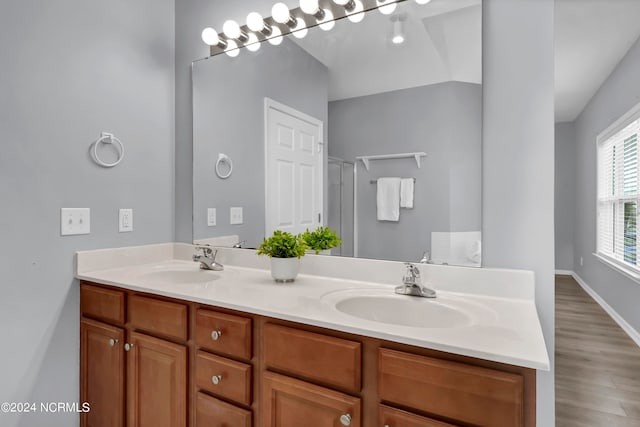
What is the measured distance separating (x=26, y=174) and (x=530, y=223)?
1.99m

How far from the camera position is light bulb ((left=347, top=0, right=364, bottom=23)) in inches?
59.3

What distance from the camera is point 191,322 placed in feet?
4.13

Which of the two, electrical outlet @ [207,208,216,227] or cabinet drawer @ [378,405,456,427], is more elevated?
electrical outlet @ [207,208,216,227]

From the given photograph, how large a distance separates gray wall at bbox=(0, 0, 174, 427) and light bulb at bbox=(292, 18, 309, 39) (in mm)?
884

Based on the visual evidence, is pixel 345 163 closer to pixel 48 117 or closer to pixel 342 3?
pixel 342 3

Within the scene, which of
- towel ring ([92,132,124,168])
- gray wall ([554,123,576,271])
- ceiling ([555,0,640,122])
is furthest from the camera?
gray wall ([554,123,576,271])

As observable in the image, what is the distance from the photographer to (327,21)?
160 cm

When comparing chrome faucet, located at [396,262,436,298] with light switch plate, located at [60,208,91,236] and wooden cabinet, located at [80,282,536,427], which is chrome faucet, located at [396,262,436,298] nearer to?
wooden cabinet, located at [80,282,536,427]

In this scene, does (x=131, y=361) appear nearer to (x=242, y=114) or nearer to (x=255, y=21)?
(x=242, y=114)

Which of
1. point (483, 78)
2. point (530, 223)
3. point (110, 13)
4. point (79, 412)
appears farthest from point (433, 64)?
point (79, 412)

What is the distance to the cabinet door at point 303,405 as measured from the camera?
92 cm

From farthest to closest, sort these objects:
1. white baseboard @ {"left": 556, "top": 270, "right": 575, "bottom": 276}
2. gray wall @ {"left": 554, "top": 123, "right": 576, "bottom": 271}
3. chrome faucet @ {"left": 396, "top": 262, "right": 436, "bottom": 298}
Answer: white baseboard @ {"left": 556, "top": 270, "right": 575, "bottom": 276}
gray wall @ {"left": 554, "top": 123, "right": 576, "bottom": 271}
chrome faucet @ {"left": 396, "top": 262, "right": 436, "bottom": 298}

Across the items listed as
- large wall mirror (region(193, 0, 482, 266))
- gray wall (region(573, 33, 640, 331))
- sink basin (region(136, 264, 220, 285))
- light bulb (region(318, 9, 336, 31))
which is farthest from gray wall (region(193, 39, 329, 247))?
gray wall (region(573, 33, 640, 331))

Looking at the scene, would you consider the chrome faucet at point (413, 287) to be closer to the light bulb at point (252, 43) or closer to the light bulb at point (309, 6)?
the light bulb at point (309, 6)
